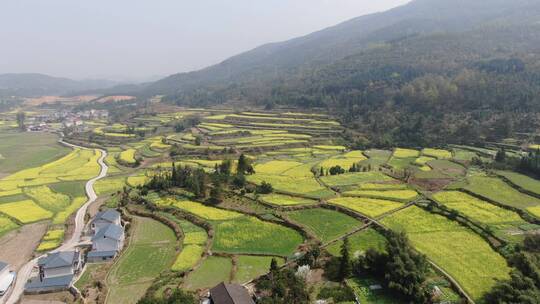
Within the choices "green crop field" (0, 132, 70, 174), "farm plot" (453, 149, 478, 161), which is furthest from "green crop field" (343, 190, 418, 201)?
"green crop field" (0, 132, 70, 174)

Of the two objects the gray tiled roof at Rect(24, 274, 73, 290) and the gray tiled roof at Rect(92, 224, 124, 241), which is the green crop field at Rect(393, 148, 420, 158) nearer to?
the gray tiled roof at Rect(92, 224, 124, 241)

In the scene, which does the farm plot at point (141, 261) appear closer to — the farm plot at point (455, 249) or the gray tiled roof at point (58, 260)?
the gray tiled roof at point (58, 260)

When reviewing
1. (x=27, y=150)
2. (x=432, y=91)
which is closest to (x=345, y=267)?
(x=432, y=91)

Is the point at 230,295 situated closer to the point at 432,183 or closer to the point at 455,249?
the point at 455,249

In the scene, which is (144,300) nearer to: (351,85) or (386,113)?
(386,113)

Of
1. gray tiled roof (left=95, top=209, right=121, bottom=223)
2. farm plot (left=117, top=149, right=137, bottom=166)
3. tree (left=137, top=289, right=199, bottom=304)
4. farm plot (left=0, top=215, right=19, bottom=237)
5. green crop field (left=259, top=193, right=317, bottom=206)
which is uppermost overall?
tree (left=137, top=289, right=199, bottom=304)

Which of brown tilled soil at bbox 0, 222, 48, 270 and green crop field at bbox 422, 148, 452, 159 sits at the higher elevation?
green crop field at bbox 422, 148, 452, 159

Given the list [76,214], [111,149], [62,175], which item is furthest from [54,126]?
[76,214]
